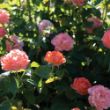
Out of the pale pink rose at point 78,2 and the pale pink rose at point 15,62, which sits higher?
the pale pink rose at point 78,2

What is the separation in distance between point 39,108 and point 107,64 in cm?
44

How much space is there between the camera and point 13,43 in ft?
8.25

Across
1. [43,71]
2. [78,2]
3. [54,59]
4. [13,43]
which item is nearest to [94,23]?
[78,2]

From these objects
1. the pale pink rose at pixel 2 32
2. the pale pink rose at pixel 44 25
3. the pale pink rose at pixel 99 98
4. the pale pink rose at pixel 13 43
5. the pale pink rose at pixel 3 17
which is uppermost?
the pale pink rose at pixel 3 17

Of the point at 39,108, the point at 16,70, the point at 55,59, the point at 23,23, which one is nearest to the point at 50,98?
the point at 39,108

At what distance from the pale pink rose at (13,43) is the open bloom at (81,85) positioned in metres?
0.43

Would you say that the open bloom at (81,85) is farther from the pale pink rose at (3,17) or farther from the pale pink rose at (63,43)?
the pale pink rose at (3,17)

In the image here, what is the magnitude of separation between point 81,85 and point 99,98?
143 mm

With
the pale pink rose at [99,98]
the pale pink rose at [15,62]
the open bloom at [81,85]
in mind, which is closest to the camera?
the pale pink rose at [15,62]

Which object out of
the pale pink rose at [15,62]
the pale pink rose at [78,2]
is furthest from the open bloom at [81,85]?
the pale pink rose at [78,2]

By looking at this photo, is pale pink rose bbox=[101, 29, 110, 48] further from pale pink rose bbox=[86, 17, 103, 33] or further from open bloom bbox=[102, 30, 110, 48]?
pale pink rose bbox=[86, 17, 103, 33]

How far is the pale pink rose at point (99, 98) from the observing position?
7.16 ft

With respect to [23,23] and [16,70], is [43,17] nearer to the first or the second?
[23,23]

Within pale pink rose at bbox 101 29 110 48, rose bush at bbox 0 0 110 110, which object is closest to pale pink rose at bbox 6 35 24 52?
rose bush at bbox 0 0 110 110
